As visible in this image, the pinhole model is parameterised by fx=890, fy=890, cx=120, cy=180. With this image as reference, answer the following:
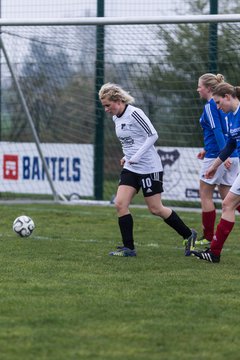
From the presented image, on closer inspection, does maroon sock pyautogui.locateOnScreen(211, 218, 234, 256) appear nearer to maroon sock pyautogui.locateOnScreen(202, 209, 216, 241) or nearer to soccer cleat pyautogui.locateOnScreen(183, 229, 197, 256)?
soccer cleat pyautogui.locateOnScreen(183, 229, 197, 256)

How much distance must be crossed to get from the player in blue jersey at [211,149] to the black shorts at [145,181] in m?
0.99

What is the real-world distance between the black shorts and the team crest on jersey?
6500 millimetres

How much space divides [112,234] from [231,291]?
4.51m

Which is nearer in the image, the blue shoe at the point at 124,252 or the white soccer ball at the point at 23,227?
the blue shoe at the point at 124,252

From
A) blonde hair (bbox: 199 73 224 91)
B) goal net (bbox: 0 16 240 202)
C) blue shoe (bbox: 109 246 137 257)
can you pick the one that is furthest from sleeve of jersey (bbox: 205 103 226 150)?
goal net (bbox: 0 16 240 202)

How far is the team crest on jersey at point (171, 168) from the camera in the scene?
16.2 m

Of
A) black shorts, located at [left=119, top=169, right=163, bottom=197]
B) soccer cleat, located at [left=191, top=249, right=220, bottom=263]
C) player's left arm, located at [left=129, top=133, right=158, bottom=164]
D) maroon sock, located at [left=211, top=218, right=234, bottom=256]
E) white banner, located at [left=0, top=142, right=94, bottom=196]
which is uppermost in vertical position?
player's left arm, located at [left=129, top=133, right=158, bottom=164]

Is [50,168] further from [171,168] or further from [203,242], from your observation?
[203,242]

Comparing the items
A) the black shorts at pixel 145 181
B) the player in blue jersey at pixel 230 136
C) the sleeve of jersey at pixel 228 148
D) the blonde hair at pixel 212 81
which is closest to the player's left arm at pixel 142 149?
the black shorts at pixel 145 181

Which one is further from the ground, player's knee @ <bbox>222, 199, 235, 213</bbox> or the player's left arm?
the player's left arm

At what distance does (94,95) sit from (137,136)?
6.83m

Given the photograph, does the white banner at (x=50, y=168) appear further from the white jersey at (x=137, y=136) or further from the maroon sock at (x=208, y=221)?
the white jersey at (x=137, y=136)

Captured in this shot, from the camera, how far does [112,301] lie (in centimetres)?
684

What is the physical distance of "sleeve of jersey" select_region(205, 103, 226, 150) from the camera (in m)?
10.2
